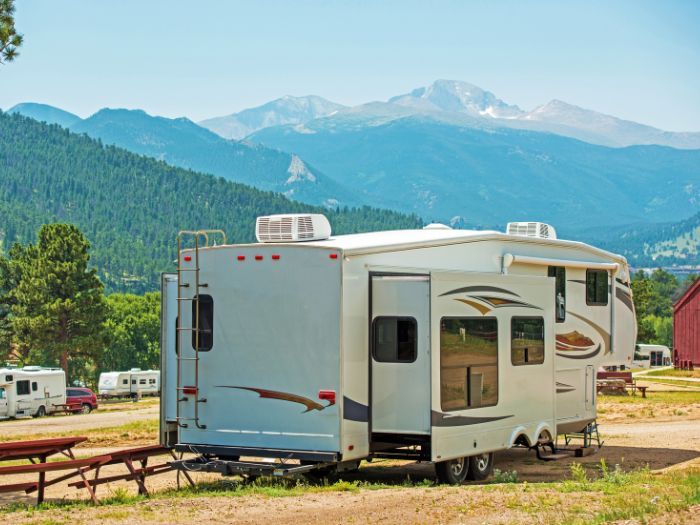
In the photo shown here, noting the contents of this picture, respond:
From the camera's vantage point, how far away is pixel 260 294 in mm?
13547

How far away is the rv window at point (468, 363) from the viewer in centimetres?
1355

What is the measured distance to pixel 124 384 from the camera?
2419 inches

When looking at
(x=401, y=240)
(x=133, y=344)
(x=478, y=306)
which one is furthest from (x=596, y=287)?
(x=133, y=344)

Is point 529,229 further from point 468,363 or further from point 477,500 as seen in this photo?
point 477,500

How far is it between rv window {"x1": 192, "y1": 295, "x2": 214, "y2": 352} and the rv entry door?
2.05m

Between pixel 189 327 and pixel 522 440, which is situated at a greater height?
pixel 189 327

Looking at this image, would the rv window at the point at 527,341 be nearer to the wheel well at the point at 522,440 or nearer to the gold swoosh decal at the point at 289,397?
the wheel well at the point at 522,440

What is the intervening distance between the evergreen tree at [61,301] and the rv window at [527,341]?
154 feet

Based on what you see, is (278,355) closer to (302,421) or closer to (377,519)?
(302,421)

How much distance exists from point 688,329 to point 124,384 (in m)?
37.8

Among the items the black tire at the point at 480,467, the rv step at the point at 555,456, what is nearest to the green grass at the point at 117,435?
the rv step at the point at 555,456

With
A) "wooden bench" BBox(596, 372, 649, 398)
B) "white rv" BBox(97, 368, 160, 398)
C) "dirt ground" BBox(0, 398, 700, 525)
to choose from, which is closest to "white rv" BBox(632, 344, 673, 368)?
"white rv" BBox(97, 368, 160, 398)

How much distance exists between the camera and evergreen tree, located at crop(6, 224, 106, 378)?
59312 mm

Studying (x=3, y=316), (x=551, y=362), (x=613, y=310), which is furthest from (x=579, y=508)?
(x=3, y=316)
